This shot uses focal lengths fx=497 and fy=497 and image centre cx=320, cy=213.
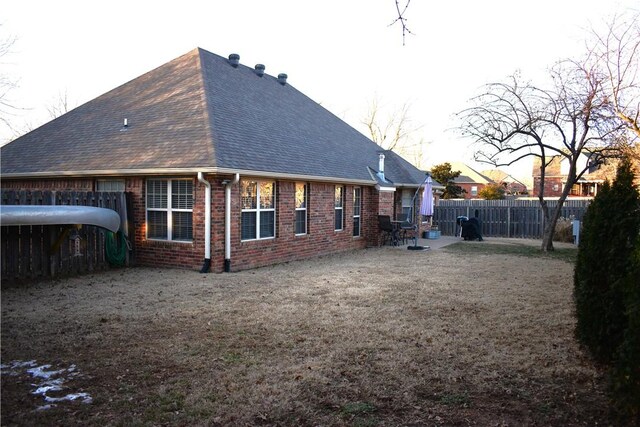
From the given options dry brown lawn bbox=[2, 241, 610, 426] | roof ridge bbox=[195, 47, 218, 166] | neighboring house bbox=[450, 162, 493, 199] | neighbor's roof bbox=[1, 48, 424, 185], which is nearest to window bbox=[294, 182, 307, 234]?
neighbor's roof bbox=[1, 48, 424, 185]

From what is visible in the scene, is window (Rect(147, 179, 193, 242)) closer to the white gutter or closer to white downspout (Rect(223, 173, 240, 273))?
the white gutter

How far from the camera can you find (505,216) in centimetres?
2484

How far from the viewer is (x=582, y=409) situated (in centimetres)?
402

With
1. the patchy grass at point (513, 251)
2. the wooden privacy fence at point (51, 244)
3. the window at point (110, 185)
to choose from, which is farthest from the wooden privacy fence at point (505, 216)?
the wooden privacy fence at point (51, 244)

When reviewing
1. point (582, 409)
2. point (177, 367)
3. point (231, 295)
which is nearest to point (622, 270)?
point (582, 409)

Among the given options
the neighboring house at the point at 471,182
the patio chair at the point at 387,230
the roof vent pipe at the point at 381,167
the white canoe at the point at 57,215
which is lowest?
the patio chair at the point at 387,230

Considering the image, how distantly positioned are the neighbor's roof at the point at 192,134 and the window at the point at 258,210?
0.59 m

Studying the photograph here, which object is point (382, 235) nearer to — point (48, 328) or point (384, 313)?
point (384, 313)

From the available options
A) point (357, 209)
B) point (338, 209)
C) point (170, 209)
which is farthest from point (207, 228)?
point (357, 209)

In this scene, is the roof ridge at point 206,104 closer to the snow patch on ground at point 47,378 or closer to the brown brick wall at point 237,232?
the brown brick wall at point 237,232

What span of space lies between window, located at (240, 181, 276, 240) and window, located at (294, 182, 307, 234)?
1.08m

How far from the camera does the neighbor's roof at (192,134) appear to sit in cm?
1151

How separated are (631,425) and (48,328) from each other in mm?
6317

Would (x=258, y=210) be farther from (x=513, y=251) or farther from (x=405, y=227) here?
(x=513, y=251)
